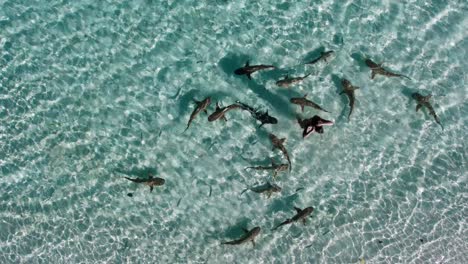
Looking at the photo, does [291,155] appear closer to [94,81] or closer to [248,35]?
[248,35]

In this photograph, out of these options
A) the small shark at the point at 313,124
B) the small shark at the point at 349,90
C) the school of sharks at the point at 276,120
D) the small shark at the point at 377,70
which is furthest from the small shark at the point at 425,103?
the small shark at the point at 313,124

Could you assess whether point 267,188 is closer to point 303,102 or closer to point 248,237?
point 248,237

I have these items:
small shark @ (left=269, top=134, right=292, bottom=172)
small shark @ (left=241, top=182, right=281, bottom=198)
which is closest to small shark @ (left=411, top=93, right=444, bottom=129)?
small shark @ (left=269, top=134, right=292, bottom=172)

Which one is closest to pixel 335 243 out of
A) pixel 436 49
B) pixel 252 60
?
pixel 252 60

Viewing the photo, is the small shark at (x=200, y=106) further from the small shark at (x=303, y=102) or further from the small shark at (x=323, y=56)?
the small shark at (x=323, y=56)

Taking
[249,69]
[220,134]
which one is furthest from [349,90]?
[220,134]
